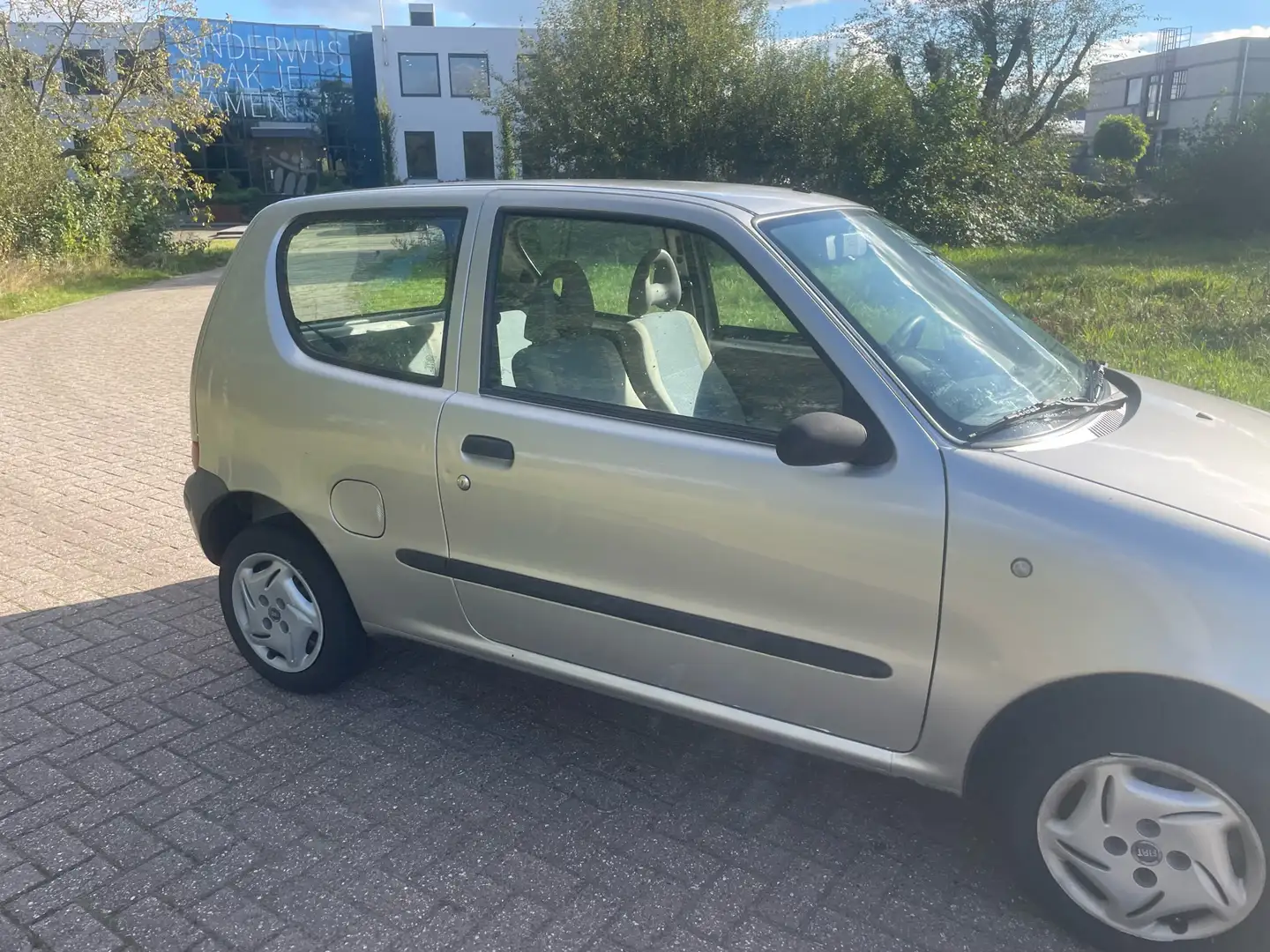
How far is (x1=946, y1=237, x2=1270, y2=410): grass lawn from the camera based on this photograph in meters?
8.14

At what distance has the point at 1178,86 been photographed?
191 feet

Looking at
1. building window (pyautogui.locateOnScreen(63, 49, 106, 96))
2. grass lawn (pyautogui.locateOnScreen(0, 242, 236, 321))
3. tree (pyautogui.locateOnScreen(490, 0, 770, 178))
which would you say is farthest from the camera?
building window (pyautogui.locateOnScreen(63, 49, 106, 96))

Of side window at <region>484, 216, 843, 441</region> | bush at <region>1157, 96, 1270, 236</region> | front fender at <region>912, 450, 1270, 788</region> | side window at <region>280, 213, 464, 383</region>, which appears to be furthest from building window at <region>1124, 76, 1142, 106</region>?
front fender at <region>912, 450, 1270, 788</region>

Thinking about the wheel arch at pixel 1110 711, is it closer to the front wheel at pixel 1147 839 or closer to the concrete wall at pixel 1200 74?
the front wheel at pixel 1147 839

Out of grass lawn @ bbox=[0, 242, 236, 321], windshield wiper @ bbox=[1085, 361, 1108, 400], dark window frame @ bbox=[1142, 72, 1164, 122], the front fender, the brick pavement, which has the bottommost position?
grass lawn @ bbox=[0, 242, 236, 321]

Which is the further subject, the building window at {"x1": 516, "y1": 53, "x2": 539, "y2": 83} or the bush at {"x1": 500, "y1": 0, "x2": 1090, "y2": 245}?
the building window at {"x1": 516, "y1": 53, "x2": 539, "y2": 83}

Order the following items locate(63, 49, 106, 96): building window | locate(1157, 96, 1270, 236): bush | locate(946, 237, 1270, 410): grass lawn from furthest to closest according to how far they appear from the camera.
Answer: locate(63, 49, 106, 96): building window, locate(1157, 96, 1270, 236): bush, locate(946, 237, 1270, 410): grass lawn

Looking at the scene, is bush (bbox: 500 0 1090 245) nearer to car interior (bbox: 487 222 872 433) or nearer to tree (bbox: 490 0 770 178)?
tree (bbox: 490 0 770 178)

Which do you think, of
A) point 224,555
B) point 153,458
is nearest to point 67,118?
point 153,458

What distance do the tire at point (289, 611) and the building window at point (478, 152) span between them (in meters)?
48.4

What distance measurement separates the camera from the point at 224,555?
3.92m

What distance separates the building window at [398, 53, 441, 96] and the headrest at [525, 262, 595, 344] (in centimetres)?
5031

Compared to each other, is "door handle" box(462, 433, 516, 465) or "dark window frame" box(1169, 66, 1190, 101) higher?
"dark window frame" box(1169, 66, 1190, 101)

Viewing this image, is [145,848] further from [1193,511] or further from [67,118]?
[67,118]
